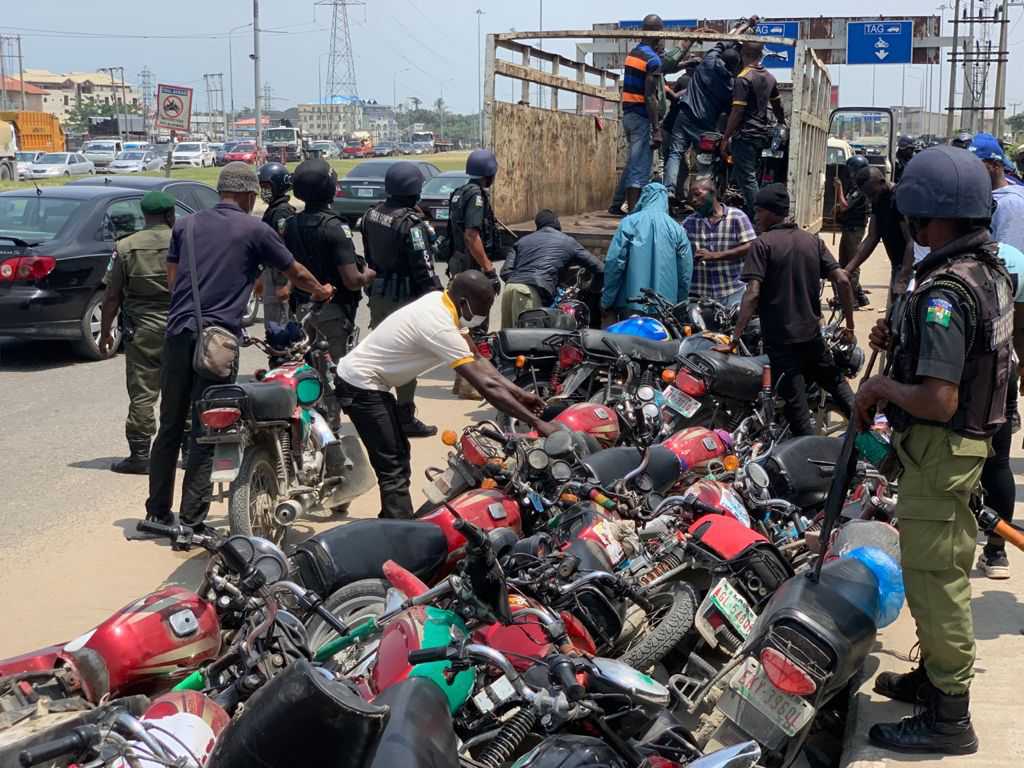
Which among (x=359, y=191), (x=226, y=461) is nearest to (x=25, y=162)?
(x=359, y=191)

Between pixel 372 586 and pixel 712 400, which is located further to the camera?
pixel 712 400

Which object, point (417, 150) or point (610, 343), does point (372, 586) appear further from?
point (417, 150)

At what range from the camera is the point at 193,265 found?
638cm

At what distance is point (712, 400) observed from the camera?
7.72 metres

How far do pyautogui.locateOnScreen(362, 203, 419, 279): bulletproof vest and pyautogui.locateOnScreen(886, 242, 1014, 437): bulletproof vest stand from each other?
548cm

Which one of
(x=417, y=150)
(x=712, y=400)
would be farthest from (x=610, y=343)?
(x=417, y=150)

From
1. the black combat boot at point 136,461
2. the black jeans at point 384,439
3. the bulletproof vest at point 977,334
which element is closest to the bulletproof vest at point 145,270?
the black combat boot at point 136,461

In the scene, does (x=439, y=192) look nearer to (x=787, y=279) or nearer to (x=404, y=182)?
(x=404, y=182)

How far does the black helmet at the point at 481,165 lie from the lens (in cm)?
1024

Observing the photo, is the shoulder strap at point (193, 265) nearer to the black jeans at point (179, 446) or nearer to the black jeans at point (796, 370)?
the black jeans at point (179, 446)

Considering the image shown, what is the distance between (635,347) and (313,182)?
98.1 inches

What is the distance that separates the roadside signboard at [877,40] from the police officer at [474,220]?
128ft

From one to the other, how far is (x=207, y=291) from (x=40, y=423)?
3.68 m

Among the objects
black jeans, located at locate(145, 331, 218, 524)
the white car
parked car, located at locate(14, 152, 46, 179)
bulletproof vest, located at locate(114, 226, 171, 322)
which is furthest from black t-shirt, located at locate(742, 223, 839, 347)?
the white car
